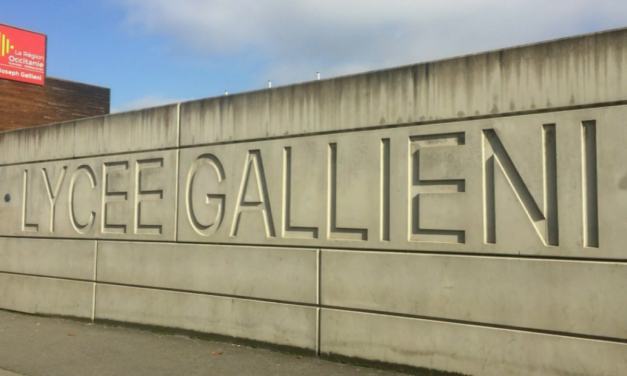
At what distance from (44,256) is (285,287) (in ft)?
17.5

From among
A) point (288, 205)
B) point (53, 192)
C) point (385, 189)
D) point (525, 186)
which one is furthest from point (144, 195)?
point (525, 186)

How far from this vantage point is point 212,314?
7805 millimetres

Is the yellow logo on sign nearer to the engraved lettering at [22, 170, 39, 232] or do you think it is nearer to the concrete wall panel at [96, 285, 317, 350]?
the engraved lettering at [22, 170, 39, 232]

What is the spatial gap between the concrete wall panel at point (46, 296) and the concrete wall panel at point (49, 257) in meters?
0.13

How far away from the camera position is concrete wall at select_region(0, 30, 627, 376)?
5.16m

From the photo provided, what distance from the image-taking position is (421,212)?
19.8 feet

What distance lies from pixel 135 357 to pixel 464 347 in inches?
150

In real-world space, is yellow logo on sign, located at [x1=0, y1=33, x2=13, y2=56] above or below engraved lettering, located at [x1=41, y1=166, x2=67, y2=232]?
above

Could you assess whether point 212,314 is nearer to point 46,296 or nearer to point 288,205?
point 288,205

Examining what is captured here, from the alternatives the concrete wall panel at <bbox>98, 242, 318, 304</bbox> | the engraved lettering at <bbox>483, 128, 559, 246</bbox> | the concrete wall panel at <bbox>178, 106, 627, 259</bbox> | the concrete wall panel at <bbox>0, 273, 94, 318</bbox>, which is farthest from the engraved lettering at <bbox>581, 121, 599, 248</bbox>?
the concrete wall panel at <bbox>0, 273, 94, 318</bbox>

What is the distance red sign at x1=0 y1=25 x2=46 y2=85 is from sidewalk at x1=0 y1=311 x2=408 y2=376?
9524 mm

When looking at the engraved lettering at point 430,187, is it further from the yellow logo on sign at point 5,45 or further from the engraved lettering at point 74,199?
the yellow logo on sign at point 5,45

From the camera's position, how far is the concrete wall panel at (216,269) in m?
6.98

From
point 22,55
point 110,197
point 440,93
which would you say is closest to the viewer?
point 440,93
